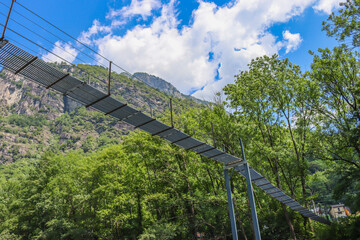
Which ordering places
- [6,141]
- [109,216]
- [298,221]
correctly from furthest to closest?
[6,141] → [109,216] → [298,221]

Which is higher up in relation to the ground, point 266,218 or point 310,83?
point 310,83

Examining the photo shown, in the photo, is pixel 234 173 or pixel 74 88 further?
pixel 234 173

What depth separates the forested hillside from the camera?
17.1m

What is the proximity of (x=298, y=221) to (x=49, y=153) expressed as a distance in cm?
3206

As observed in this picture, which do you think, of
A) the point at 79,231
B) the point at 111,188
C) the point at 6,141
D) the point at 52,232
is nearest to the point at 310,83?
the point at 111,188

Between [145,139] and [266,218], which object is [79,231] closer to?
[145,139]

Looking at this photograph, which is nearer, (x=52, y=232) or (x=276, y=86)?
(x=276, y=86)

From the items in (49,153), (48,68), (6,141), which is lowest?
(48,68)

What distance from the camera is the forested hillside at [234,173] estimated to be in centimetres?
1709

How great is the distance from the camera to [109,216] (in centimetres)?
2378

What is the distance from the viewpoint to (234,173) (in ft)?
A: 73.4

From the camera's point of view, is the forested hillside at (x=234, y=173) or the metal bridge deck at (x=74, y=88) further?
→ the forested hillside at (x=234, y=173)

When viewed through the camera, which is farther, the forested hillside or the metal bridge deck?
the forested hillside

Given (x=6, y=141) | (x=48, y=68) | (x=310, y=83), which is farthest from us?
(x=6, y=141)
